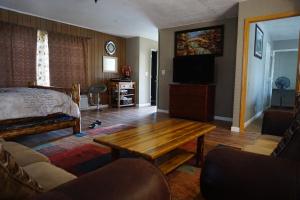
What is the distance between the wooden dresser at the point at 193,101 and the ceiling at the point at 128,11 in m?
1.62

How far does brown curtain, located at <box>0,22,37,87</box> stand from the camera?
432cm

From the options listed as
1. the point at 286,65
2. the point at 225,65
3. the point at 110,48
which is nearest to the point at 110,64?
the point at 110,48

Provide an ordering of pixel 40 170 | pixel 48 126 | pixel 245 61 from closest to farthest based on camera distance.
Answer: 1. pixel 40 170
2. pixel 48 126
3. pixel 245 61


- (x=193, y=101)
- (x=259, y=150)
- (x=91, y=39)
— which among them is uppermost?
(x=91, y=39)

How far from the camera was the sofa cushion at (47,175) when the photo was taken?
98 cm

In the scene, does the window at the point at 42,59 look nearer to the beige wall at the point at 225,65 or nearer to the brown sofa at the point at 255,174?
the beige wall at the point at 225,65

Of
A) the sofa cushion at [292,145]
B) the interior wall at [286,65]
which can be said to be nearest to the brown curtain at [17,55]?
the sofa cushion at [292,145]

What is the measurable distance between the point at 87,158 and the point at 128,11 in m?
3.41

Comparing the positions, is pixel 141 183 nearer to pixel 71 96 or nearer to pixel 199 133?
pixel 199 133

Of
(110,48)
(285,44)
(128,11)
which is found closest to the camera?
(128,11)

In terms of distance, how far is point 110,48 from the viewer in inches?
262

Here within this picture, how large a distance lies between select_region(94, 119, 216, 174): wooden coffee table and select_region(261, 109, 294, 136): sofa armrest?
0.62 m

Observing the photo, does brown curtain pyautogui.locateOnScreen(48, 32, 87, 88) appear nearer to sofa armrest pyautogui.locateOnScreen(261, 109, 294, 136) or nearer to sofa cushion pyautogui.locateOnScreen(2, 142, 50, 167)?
sofa cushion pyautogui.locateOnScreen(2, 142, 50, 167)

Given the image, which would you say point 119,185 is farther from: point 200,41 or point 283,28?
point 283,28
